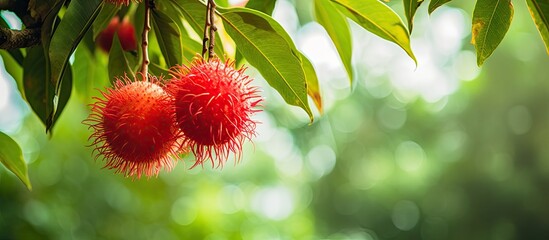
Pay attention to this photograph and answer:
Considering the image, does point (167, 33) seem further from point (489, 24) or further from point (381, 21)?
point (489, 24)

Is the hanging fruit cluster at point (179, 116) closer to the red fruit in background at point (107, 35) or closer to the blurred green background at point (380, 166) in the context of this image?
the red fruit in background at point (107, 35)

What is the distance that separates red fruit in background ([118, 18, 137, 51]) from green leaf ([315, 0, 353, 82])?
1.09ft

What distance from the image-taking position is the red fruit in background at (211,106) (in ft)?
2.75

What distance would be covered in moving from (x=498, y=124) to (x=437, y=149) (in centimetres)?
70

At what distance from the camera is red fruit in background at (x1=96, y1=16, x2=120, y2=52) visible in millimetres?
1280

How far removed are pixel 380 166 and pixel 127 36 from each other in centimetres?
645

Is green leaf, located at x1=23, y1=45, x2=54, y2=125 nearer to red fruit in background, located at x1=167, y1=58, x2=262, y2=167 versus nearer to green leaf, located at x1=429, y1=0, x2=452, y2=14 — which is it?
red fruit in background, located at x1=167, y1=58, x2=262, y2=167

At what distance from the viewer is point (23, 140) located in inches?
162

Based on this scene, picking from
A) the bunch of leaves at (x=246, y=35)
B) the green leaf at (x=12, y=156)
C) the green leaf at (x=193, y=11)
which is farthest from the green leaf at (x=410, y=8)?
the green leaf at (x=12, y=156)

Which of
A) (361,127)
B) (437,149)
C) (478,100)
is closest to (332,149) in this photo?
(361,127)

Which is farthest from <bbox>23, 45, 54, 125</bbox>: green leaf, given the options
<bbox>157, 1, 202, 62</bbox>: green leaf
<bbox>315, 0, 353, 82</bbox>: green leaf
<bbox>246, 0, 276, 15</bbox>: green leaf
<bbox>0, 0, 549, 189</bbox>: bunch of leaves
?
<bbox>315, 0, 353, 82</bbox>: green leaf

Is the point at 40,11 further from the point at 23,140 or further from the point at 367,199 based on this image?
the point at 367,199

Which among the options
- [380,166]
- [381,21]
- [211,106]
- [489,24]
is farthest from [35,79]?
[380,166]

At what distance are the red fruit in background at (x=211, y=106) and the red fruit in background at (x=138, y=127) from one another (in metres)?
0.03
